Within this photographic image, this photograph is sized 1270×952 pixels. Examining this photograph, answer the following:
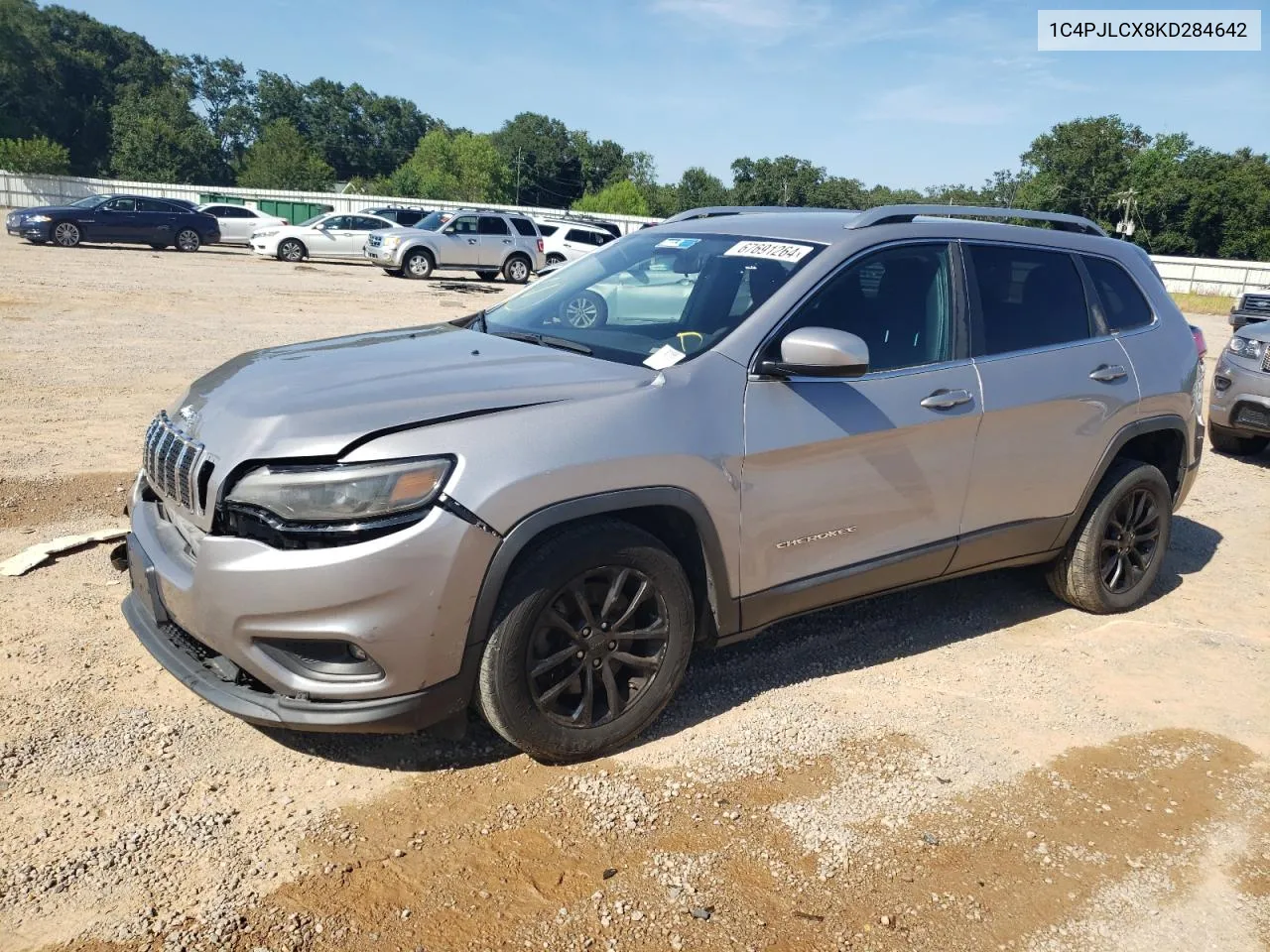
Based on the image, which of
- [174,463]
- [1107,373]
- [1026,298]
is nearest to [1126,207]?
[1107,373]

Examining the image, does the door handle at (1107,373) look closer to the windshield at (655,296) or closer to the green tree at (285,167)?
the windshield at (655,296)

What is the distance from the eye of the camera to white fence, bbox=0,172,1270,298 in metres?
39.0

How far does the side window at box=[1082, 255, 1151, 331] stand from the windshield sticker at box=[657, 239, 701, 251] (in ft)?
6.56

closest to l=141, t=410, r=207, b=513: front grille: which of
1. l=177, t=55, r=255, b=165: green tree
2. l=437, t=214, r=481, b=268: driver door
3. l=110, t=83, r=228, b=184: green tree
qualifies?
l=437, t=214, r=481, b=268: driver door

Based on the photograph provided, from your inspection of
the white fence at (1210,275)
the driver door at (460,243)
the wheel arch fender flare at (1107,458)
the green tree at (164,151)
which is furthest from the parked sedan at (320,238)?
the green tree at (164,151)

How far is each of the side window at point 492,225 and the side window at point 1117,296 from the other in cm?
2179

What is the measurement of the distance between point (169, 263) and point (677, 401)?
889 inches

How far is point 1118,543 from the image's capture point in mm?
5117

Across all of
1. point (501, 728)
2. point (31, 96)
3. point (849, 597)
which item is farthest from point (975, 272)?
point (31, 96)

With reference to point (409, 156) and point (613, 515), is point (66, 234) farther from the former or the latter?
point (409, 156)

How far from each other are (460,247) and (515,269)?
1.62 meters

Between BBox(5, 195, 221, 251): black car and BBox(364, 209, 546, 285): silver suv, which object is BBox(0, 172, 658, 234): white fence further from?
BBox(364, 209, 546, 285): silver suv

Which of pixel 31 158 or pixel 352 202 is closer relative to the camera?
pixel 352 202

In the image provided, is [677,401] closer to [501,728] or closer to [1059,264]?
[501,728]
